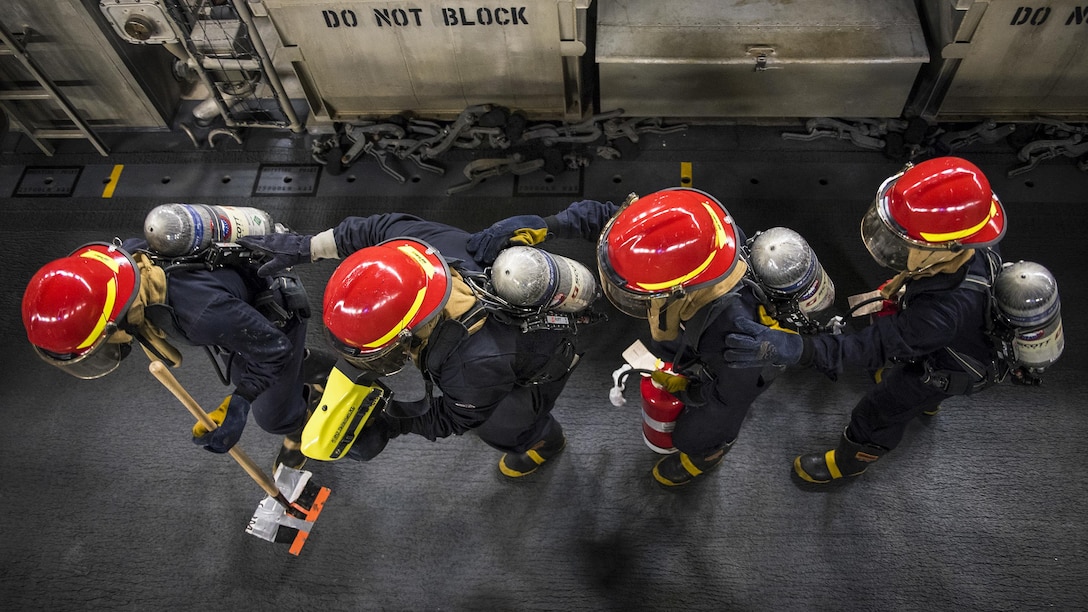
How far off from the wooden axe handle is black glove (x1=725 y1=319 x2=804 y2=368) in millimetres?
2394

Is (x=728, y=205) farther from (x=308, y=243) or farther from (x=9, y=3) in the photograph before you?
(x=9, y=3)

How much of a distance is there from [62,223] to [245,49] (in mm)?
2086

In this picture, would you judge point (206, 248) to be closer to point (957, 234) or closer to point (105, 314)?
point (105, 314)

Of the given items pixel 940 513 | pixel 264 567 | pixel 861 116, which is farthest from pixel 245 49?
pixel 940 513

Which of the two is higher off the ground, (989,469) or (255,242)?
(255,242)


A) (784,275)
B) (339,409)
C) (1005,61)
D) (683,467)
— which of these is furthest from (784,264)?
(1005,61)

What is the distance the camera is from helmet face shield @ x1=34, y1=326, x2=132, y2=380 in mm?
3285

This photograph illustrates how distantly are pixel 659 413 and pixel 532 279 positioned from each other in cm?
139

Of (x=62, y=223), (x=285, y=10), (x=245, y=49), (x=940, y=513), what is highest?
(x=285, y=10)

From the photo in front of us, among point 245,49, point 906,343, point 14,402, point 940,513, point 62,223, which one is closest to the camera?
point 906,343

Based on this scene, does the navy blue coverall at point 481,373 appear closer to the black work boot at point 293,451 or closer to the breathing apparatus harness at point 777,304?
the breathing apparatus harness at point 777,304

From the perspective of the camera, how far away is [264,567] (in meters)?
4.24

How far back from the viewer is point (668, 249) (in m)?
2.90

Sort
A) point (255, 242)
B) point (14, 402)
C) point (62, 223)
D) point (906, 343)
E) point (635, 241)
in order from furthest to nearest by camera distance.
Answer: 1. point (62, 223)
2. point (14, 402)
3. point (255, 242)
4. point (906, 343)
5. point (635, 241)
